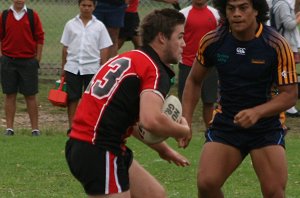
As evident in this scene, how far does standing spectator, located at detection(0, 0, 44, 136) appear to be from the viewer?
12.5m

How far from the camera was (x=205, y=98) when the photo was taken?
41.1 feet

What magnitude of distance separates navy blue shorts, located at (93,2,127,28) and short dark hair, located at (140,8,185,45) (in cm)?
768

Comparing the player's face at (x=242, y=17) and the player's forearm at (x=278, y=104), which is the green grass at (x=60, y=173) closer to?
the player's forearm at (x=278, y=104)

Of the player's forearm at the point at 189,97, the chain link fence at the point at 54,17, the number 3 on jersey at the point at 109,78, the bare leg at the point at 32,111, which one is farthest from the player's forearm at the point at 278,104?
the chain link fence at the point at 54,17

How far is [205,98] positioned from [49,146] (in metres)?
2.45

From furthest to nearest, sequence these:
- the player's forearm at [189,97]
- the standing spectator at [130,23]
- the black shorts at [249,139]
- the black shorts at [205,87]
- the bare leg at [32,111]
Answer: the standing spectator at [130,23] < the black shorts at [205,87] < the bare leg at [32,111] < the player's forearm at [189,97] < the black shorts at [249,139]

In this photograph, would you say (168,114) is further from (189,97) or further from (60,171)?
(60,171)

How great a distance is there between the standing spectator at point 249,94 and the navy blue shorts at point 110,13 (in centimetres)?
674

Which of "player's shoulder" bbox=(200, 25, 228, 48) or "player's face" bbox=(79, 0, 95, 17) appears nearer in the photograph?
"player's shoulder" bbox=(200, 25, 228, 48)

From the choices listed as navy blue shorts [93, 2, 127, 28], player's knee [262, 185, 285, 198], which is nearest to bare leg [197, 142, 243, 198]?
player's knee [262, 185, 285, 198]

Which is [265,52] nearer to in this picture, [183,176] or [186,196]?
[186,196]

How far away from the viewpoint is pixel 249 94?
7.00m

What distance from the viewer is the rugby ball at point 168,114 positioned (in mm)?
6008

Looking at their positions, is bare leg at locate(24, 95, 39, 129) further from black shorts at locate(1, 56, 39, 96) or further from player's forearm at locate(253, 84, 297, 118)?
player's forearm at locate(253, 84, 297, 118)
